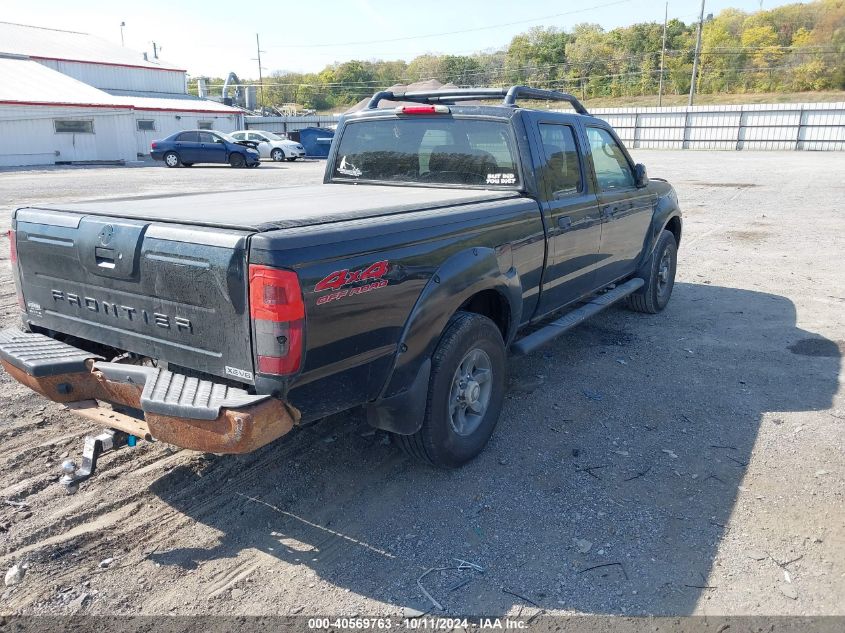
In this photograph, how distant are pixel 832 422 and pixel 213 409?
13.5 ft

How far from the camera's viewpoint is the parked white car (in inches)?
1236

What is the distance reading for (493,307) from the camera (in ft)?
13.7

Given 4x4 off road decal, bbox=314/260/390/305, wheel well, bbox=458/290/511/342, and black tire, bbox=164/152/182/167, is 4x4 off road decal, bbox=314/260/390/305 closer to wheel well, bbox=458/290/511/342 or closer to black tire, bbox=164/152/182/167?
wheel well, bbox=458/290/511/342

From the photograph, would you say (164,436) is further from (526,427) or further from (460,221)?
(526,427)

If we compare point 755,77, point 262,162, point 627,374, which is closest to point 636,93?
point 755,77

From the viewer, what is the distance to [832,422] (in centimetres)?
453

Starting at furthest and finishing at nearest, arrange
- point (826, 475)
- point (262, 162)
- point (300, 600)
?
point (262, 162)
point (826, 475)
point (300, 600)

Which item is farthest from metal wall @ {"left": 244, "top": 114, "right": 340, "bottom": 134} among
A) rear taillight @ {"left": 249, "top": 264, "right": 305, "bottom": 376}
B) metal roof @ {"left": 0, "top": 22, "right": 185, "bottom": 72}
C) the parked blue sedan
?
rear taillight @ {"left": 249, "top": 264, "right": 305, "bottom": 376}

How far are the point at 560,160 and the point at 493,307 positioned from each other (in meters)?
1.42

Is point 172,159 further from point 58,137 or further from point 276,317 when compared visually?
point 276,317

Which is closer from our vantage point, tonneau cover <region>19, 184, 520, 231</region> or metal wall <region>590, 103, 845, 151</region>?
tonneau cover <region>19, 184, 520, 231</region>

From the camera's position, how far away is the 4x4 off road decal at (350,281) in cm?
272

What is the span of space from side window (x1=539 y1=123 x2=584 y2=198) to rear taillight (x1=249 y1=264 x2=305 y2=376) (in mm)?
2533

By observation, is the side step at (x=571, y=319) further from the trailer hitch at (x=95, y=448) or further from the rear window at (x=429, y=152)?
the trailer hitch at (x=95, y=448)
